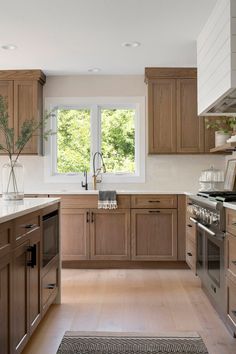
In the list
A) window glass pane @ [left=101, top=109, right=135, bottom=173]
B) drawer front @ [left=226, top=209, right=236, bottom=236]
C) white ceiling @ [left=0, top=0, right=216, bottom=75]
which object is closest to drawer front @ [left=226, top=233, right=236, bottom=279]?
drawer front @ [left=226, top=209, right=236, bottom=236]

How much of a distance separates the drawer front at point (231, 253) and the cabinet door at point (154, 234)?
1992 mm

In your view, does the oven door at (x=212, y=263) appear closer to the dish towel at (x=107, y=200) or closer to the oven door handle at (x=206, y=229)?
the oven door handle at (x=206, y=229)

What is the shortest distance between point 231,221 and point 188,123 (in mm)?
2541

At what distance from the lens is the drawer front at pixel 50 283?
9.80ft

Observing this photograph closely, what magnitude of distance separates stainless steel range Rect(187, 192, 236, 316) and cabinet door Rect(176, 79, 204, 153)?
127cm

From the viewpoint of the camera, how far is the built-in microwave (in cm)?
304

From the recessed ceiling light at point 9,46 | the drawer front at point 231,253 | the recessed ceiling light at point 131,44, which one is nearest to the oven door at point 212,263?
the drawer front at point 231,253

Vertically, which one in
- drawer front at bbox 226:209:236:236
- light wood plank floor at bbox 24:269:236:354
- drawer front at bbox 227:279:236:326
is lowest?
light wood plank floor at bbox 24:269:236:354

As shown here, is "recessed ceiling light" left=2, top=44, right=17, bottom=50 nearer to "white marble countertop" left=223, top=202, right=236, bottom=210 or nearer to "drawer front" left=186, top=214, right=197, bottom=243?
"drawer front" left=186, top=214, right=197, bottom=243

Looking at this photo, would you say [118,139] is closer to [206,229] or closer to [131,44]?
[131,44]

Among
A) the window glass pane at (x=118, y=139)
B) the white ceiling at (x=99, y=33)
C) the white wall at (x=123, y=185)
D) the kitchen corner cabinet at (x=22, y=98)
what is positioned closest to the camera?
the white ceiling at (x=99, y=33)

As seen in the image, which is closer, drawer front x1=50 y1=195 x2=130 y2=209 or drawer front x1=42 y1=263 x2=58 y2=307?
drawer front x1=42 y1=263 x2=58 y2=307

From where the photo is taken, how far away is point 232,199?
10.3 ft

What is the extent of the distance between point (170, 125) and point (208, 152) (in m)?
0.57
